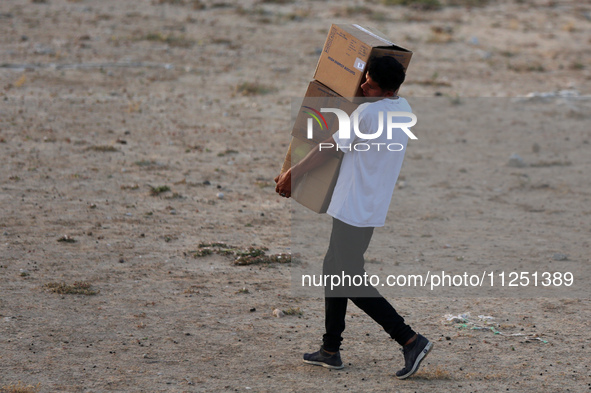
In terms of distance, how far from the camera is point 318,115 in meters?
3.92

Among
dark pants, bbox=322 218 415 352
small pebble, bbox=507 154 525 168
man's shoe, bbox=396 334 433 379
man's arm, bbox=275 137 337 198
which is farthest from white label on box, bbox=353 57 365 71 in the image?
small pebble, bbox=507 154 525 168

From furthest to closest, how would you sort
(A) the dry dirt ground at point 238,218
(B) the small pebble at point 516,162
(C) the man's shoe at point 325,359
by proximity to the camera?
(B) the small pebble at point 516,162, (A) the dry dirt ground at point 238,218, (C) the man's shoe at point 325,359

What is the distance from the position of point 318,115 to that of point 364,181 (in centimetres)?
53

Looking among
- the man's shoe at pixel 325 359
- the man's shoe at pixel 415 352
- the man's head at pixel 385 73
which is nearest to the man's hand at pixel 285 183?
the man's head at pixel 385 73

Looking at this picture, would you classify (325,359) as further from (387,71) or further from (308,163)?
(387,71)

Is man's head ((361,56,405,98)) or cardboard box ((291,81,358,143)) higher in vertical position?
man's head ((361,56,405,98))

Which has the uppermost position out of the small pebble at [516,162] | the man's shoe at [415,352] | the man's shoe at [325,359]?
the man's shoe at [415,352]

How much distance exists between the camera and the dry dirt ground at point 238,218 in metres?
4.10

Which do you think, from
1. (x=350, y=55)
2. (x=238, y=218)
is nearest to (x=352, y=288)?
(x=350, y=55)

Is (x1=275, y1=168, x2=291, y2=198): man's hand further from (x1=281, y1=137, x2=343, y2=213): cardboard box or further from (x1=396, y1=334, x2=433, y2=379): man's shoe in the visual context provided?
(x1=396, y1=334, x2=433, y2=379): man's shoe

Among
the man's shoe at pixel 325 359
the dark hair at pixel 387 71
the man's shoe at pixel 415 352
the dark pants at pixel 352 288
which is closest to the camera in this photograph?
the dark hair at pixel 387 71

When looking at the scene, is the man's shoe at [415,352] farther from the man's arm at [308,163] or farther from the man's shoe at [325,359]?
the man's arm at [308,163]

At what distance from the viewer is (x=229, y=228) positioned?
6488 millimetres

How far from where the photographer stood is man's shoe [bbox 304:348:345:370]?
3.98 metres
